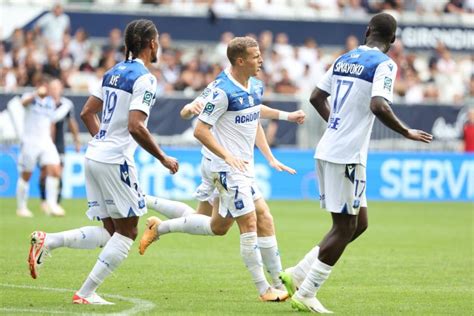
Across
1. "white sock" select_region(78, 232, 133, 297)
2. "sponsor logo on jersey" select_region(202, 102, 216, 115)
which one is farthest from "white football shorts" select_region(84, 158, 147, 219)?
"sponsor logo on jersey" select_region(202, 102, 216, 115)

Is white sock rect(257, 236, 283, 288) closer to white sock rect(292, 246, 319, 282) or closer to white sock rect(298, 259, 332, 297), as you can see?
Answer: white sock rect(292, 246, 319, 282)

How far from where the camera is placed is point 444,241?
1844cm

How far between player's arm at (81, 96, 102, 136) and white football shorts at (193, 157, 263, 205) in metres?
1.15

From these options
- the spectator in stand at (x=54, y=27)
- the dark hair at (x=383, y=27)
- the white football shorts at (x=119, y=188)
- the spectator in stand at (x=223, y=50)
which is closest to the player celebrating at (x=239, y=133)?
the white football shorts at (x=119, y=188)

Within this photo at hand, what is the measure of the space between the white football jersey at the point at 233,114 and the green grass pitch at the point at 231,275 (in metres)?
1.46

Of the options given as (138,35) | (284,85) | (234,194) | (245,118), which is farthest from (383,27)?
(284,85)

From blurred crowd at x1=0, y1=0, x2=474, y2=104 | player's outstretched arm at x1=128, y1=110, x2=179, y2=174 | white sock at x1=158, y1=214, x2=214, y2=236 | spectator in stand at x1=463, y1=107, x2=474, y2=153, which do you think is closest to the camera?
player's outstretched arm at x1=128, y1=110, x2=179, y2=174

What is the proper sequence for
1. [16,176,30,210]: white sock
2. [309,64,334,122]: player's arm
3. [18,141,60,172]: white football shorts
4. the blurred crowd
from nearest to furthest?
[309,64,334,122]: player's arm → [16,176,30,210]: white sock → [18,141,60,172]: white football shorts → the blurred crowd

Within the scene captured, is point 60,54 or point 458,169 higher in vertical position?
point 60,54

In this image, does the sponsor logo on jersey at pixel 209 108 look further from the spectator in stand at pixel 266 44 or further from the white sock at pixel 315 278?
the spectator in stand at pixel 266 44

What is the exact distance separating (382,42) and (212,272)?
437 centimetres

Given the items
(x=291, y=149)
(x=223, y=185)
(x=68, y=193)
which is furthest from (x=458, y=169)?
(x=223, y=185)

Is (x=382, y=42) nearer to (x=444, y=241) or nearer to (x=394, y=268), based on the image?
(x=394, y=268)

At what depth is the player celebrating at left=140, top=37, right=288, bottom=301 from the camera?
10.7 metres
